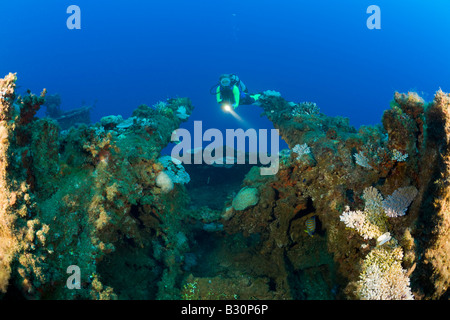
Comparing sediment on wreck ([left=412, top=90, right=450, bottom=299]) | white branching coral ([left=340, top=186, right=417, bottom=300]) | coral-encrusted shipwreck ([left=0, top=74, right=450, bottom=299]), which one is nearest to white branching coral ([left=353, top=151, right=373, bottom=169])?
coral-encrusted shipwreck ([left=0, top=74, right=450, bottom=299])

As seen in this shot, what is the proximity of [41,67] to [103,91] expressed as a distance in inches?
894

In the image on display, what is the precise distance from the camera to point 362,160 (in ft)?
14.3

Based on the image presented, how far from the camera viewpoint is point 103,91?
8344 cm

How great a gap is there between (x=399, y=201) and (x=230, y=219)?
3450mm

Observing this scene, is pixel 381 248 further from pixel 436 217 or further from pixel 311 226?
pixel 311 226

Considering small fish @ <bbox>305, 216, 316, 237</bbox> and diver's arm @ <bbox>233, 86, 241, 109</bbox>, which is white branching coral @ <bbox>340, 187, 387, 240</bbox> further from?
diver's arm @ <bbox>233, 86, 241, 109</bbox>

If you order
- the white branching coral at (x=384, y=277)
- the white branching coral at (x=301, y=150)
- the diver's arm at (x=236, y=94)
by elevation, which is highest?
the diver's arm at (x=236, y=94)

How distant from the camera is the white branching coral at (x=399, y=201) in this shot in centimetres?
362

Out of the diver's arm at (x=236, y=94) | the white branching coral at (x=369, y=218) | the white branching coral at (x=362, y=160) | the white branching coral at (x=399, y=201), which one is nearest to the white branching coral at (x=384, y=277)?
the white branching coral at (x=369, y=218)

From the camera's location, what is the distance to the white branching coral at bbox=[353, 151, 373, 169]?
4.30m

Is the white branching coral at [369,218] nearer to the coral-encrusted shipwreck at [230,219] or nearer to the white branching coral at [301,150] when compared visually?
the coral-encrusted shipwreck at [230,219]

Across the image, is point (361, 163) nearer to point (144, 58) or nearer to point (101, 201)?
point (101, 201)

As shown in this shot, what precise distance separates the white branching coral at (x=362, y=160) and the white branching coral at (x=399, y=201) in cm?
69
